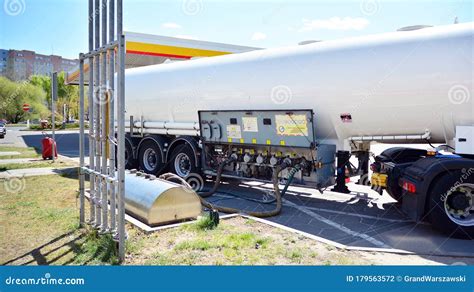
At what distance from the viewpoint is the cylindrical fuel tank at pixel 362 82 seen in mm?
6332

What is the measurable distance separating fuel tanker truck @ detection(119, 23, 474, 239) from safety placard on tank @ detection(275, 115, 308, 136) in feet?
0.06

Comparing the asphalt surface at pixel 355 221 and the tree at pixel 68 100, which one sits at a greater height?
the tree at pixel 68 100

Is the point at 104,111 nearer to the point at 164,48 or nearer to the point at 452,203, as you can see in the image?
the point at 452,203

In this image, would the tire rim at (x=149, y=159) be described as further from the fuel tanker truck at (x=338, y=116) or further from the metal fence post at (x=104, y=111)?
the metal fence post at (x=104, y=111)

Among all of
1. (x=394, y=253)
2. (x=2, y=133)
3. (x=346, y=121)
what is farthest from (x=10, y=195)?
(x=2, y=133)

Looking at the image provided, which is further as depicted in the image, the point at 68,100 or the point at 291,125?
the point at 68,100

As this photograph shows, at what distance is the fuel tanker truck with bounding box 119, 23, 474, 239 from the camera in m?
6.18

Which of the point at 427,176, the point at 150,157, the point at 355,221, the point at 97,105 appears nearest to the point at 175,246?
the point at 97,105

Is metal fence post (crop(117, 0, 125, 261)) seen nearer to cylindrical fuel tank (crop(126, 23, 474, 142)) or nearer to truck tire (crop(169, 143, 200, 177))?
cylindrical fuel tank (crop(126, 23, 474, 142))

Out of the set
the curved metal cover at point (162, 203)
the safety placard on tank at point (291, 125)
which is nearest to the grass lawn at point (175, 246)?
the curved metal cover at point (162, 203)

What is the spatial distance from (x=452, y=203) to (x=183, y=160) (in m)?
6.51

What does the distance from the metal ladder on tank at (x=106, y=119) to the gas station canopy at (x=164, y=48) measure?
46.3 ft

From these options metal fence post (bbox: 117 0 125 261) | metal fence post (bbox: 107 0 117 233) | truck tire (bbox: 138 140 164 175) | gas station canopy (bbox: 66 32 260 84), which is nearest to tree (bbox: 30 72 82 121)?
gas station canopy (bbox: 66 32 260 84)

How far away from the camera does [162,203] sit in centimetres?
632
